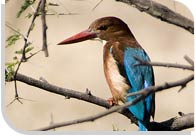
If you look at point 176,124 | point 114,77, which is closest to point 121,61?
point 114,77

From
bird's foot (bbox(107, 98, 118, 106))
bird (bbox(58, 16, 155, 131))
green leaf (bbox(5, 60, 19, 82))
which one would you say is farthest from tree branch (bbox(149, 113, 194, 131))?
green leaf (bbox(5, 60, 19, 82))

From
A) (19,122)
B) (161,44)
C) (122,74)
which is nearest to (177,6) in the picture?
(161,44)

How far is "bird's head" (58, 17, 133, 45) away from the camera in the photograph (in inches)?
61.3

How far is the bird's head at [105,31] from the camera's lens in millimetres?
1557

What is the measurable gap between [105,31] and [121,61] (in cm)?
10

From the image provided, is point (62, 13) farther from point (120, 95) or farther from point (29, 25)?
point (120, 95)

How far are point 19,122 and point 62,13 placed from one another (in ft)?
1.16

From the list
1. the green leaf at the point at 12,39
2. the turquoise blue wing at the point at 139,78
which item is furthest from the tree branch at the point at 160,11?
the green leaf at the point at 12,39

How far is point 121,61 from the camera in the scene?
157 cm

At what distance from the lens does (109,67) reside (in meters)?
1.57

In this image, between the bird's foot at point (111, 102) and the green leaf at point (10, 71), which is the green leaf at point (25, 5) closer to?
the green leaf at point (10, 71)

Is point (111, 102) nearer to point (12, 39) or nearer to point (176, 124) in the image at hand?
point (176, 124)

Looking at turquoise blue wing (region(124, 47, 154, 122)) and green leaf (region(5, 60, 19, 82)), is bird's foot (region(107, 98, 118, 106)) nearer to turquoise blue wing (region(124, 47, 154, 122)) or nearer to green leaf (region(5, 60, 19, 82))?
turquoise blue wing (region(124, 47, 154, 122))

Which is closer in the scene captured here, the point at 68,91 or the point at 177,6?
the point at 68,91
